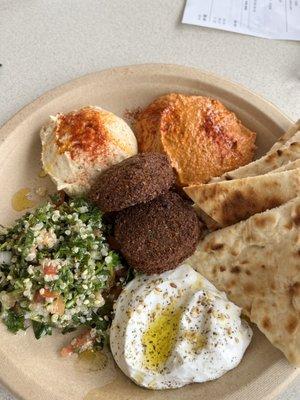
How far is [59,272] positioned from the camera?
1.92m

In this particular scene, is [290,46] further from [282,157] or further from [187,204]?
[187,204]

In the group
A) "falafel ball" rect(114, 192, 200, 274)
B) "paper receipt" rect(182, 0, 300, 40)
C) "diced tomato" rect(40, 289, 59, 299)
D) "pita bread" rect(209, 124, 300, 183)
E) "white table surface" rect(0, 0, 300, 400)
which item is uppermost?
"paper receipt" rect(182, 0, 300, 40)

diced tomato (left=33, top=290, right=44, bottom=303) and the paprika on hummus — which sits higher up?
the paprika on hummus

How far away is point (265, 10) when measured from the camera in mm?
2961

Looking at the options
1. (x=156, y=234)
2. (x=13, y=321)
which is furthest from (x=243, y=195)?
(x=13, y=321)

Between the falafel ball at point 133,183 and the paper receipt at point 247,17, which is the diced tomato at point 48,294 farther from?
the paper receipt at point 247,17

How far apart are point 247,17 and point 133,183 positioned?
61.4 inches

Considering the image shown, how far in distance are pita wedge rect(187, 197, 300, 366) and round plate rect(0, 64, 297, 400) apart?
0.11 m

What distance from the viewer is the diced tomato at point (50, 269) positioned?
1898mm

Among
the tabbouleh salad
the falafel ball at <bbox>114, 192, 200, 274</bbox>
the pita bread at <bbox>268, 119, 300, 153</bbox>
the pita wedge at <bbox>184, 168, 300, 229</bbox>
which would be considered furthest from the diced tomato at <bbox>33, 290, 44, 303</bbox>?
the pita bread at <bbox>268, 119, 300, 153</bbox>

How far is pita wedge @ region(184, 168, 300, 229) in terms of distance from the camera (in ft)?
6.38

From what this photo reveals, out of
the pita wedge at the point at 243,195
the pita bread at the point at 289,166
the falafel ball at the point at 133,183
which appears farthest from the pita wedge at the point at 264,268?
the falafel ball at the point at 133,183

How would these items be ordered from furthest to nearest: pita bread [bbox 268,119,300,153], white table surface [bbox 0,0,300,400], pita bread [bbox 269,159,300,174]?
white table surface [bbox 0,0,300,400], pita bread [bbox 268,119,300,153], pita bread [bbox 269,159,300,174]

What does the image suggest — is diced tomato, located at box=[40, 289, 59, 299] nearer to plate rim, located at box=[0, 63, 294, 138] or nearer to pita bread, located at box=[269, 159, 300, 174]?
plate rim, located at box=[0, 63, 294, 138]
